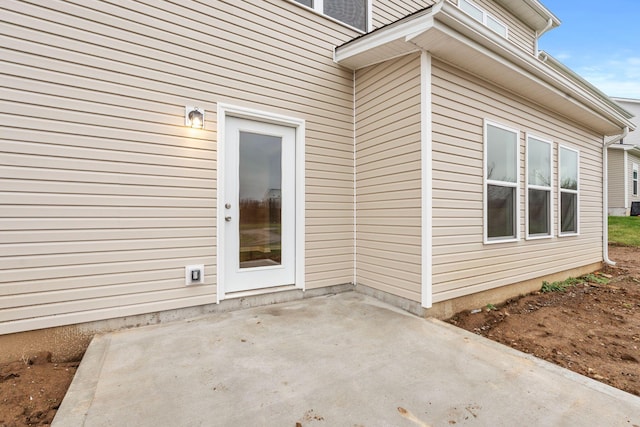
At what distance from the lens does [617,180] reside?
46.3ft

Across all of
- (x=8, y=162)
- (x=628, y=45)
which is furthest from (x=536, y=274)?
(x=628, y=45)

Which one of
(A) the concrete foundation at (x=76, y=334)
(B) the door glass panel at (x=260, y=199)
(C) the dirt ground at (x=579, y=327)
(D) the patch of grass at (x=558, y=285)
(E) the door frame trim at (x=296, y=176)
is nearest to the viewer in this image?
(A) the concrete foundation at (x=76, y=334)

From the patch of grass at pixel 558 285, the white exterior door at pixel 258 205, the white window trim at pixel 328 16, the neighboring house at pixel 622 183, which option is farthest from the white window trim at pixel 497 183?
the neighboring house at pixel 622 183

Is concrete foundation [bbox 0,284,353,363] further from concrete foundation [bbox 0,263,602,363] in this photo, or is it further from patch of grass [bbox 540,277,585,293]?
patch of grass [bbox 540,277,585,293]

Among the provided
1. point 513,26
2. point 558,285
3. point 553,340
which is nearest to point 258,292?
point 553,340

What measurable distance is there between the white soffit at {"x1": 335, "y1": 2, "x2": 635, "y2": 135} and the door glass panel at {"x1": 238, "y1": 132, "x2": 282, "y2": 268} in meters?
1.47

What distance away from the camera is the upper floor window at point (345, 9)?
3879 millimetres

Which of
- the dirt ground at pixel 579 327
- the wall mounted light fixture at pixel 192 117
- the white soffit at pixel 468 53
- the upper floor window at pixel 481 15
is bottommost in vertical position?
the dirt ground at pixel 579 327

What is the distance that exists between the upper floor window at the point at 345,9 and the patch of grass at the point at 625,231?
10015 mm

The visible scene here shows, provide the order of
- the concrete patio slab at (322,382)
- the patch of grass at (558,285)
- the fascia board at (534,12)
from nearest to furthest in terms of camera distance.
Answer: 1. the concrete patio slab at (322,382)
2. the patch of grass at (558,285)
3. the fascia board at (534,12)

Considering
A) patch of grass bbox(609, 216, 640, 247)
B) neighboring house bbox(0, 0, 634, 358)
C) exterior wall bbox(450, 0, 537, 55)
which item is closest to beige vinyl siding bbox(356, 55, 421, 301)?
neighboring house bbox(0, 0, 634, 358)

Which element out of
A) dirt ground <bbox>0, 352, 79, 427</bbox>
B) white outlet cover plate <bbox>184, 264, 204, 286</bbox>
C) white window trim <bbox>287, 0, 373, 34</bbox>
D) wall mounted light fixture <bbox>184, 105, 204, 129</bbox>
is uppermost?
white window trim <bbox>287, 0, 373, 34</bbox>

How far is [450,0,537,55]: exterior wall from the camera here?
6258 millimetres

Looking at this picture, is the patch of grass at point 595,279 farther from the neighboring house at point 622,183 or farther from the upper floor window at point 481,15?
the neighboring house at point 622,183
